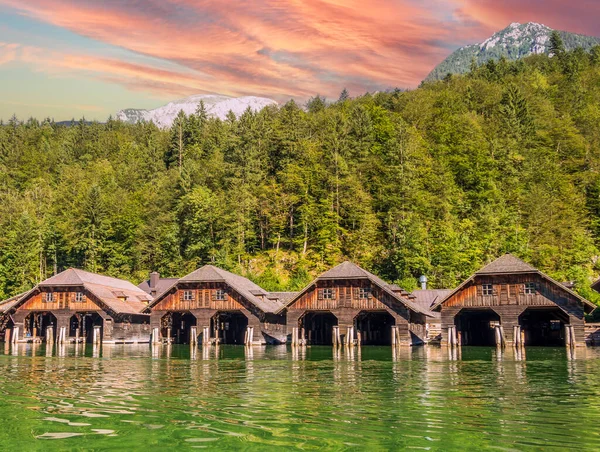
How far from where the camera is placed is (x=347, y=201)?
93562 mm

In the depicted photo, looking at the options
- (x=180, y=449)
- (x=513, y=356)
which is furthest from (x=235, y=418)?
(x=513, y=356)

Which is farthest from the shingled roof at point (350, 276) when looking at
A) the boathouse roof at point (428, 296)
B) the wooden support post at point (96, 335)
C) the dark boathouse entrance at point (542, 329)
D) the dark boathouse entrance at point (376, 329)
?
the wooden support post at point (96, 335)

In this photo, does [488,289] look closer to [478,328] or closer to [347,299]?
[347,299]

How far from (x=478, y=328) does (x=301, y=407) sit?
51554 mm

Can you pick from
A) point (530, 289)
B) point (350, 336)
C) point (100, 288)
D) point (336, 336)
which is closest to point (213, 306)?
point (336, 336)

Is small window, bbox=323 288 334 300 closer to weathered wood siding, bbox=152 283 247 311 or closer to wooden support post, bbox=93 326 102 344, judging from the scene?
weathered wood siding, bbox=152 283 247 311

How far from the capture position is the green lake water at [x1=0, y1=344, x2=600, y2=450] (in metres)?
14.7

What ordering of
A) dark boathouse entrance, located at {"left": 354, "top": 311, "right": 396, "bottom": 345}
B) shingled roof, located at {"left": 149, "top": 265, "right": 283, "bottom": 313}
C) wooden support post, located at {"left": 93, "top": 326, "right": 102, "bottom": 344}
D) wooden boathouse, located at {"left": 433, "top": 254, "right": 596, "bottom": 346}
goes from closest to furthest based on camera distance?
wooden boathouse, located at {"left": 433, "top": 254, "right": 596, "bottom": 346} → shingled roof, located at {"left": 149, "top": 265, "right": 283, "bottom": 313} → wooden support post, located at {"left": 93, "top": 326, "right": 102, "bottom": 344} → dark boathouse entrance, located at {"left": 354, "top": 311, "right": 396, "bottom": 345}

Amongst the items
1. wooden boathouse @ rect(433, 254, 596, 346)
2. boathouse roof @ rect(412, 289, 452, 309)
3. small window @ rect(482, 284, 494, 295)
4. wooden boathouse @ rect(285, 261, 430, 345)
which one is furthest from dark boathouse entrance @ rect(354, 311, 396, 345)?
small window @ rect(482, 284, 494, 295)

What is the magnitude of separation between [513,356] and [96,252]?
73.9m

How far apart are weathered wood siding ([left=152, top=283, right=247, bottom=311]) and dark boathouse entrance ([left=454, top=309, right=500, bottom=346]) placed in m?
22.4

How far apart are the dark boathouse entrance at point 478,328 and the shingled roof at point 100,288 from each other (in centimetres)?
3273

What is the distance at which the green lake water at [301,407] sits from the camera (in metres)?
14.7

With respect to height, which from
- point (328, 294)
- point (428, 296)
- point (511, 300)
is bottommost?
point (511, 300)
